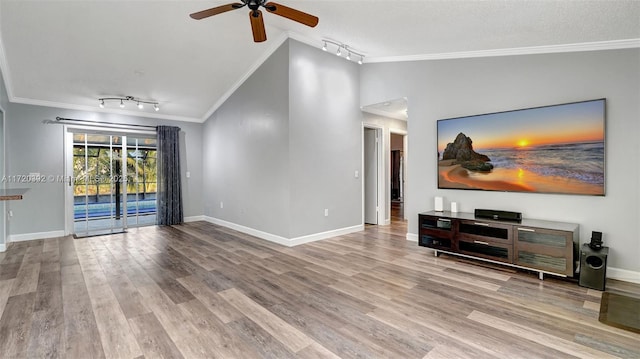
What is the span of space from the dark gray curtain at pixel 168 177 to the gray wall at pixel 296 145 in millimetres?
1681

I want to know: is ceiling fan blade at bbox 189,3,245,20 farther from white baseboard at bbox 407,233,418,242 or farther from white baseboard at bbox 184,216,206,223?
white baseboard at bbox 184,216,206,223

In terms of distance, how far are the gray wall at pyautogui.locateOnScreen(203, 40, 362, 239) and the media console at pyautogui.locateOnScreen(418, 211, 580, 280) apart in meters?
1.74

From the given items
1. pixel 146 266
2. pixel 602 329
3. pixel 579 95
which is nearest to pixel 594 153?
pixel 579 95

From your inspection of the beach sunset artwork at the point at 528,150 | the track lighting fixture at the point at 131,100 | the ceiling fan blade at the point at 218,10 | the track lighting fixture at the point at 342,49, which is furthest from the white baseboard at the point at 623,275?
the track lighting fixture at the point at 131,100

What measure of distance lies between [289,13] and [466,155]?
304 centimetres

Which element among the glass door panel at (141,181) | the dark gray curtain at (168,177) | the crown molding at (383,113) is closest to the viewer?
the crown molding at (383,113)

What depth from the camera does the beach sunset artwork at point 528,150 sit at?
3.22 metres

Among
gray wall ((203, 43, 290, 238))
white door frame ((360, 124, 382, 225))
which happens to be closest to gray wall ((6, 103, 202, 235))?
gray wall ((203, 43, 290, 238))

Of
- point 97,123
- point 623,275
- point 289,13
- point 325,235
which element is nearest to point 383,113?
point 325,235

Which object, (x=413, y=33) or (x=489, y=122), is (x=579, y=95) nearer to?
(x=489, y=122)

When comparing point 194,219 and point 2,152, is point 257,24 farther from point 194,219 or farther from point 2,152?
point 194,219

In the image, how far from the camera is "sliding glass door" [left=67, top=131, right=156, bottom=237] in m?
5.99

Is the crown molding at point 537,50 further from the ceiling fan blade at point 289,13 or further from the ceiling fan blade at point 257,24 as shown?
the ceiling fan blade at point 257,24

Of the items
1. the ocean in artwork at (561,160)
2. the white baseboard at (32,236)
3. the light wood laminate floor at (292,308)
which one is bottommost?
the light wood laminate floor at (292,308)
